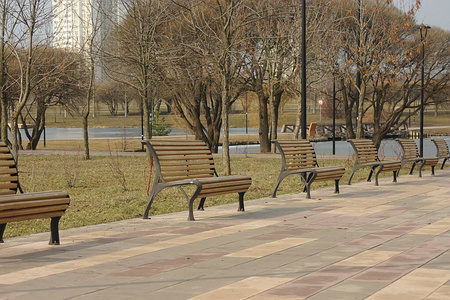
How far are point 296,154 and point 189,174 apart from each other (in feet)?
10.0

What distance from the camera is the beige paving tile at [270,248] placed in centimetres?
645

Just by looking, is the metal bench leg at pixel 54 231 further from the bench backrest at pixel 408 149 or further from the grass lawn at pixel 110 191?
the bench backrest at pixel 408 149

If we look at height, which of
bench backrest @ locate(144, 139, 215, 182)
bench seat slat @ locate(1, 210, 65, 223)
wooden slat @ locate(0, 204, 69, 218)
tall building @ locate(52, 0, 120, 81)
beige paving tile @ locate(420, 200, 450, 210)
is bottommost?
beige paving tile @ locate(420, 200, 450, 210)

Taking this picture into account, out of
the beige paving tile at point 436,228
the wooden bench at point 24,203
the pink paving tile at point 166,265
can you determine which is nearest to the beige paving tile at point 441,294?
the pink paving tile at point 166,265

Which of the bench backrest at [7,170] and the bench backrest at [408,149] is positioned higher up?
the bench backrest at [7,170]

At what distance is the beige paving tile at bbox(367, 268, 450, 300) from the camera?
4734 millimetres

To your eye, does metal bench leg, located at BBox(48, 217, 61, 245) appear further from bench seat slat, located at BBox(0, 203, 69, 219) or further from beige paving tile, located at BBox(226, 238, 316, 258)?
beige paving tile, located at BBox(226, 238, 316, 258)

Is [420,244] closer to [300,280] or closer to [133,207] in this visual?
[300,280]

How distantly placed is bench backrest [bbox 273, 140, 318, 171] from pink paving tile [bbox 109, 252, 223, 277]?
528 centimetres

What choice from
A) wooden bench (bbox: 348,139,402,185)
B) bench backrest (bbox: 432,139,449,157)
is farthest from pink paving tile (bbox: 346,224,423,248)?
bench backrest (bbox: 432,139,449,157)

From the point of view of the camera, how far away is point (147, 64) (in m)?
18.8

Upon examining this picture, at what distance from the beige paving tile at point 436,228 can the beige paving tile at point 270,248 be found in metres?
1.48

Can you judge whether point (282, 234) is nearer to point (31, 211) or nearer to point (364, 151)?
point (31, 211)

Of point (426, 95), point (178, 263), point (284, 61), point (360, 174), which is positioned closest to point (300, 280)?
point (178, 263)
